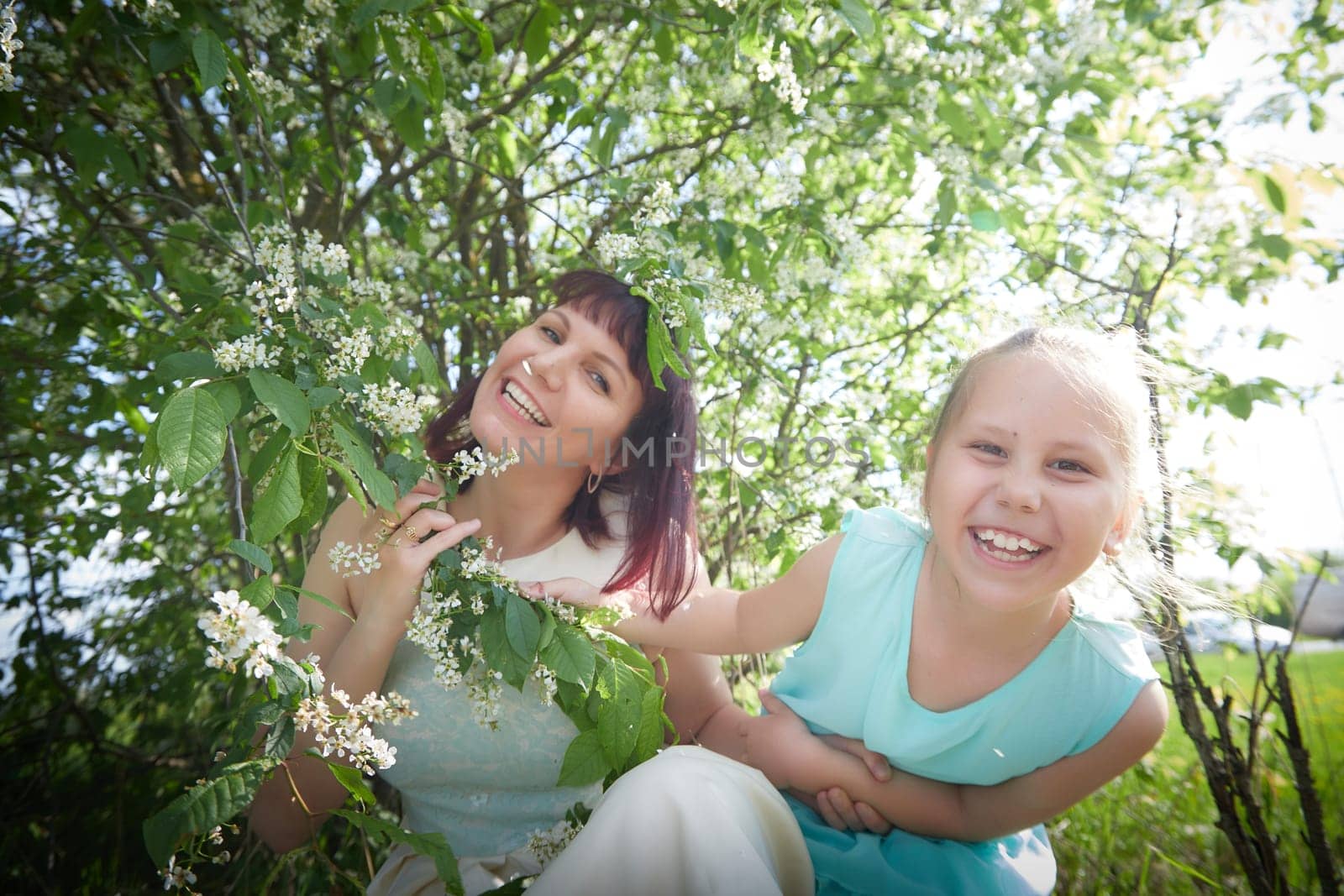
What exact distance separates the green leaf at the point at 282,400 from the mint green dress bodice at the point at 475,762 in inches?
29.3

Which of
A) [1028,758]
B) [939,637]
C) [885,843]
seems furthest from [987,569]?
[885,843]

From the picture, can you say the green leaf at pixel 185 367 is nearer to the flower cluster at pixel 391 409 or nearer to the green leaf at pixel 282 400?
the green leaf at pixel 282 400

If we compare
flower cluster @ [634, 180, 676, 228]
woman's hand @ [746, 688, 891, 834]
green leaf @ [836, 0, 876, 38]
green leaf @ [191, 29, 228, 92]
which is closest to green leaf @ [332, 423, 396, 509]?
green leaf @ [191, 29, 228, 92]

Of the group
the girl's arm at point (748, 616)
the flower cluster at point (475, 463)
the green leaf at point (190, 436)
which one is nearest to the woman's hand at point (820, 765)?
the girl's arm at point (748, 616)

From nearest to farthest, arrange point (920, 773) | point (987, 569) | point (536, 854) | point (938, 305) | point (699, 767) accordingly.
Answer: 1. point (699, 767)
2. point (987, 569)
3. point (536, 854)
4. point (920, 773)
5. point (938, 305)

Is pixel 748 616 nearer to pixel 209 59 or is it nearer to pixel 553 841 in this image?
pixel 553 841

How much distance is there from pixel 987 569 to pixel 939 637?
0.29 meters

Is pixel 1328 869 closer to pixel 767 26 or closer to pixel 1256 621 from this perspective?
pixel 1256 621

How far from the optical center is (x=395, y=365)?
1652 millimetres

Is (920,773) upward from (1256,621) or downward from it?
downward

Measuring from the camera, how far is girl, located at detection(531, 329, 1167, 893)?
1.50 metres

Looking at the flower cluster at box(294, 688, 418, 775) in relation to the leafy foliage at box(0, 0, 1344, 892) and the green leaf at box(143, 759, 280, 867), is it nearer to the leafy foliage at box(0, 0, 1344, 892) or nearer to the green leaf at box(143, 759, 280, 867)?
the green leaf at box(143, 759, 280, 867)

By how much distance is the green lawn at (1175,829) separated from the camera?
2398 millimetres

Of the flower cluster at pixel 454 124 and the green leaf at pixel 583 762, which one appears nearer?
the green leaf at pixel 583 762
